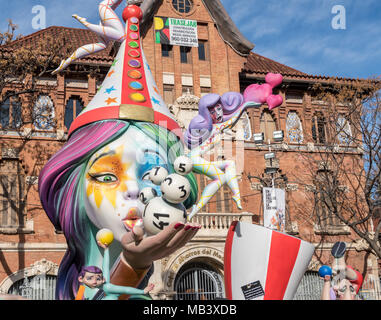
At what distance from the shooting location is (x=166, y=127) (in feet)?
24.2

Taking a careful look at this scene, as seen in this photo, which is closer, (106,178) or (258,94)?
(106,178)

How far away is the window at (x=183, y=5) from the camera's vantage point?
61.8 ft

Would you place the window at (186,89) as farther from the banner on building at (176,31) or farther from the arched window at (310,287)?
the arched window at (310,287)

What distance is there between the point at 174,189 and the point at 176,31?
1376cm

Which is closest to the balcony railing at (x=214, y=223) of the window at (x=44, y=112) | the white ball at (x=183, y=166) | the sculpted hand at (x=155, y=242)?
the window at (x=44, y=112)

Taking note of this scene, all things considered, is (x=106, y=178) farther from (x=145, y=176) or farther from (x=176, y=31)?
(x=176, y=31)

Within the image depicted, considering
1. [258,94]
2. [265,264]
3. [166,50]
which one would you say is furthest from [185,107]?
[265,264]

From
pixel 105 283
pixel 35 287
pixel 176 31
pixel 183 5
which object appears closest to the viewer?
pixel 105 283

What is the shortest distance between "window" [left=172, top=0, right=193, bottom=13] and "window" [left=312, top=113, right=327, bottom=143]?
643cm

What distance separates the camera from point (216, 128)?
7812 millimetres

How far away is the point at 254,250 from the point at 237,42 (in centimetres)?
1331

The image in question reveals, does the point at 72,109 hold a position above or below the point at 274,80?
above

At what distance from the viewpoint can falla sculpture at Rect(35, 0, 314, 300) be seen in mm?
5953

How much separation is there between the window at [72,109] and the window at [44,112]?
493mm
